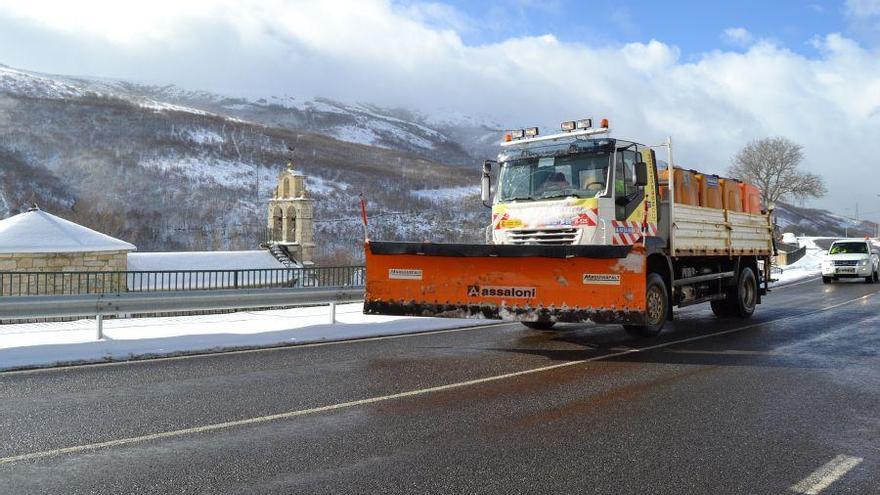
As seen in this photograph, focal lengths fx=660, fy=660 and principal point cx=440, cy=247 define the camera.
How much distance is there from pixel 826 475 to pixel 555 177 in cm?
642

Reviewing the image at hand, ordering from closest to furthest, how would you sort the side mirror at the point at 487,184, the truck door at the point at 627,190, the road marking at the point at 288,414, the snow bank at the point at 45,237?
the road marking at the point at 288,414, the truck door at the point at 627,190, the side mirror at the point at 487,184, the snow bank at the point at 45,237

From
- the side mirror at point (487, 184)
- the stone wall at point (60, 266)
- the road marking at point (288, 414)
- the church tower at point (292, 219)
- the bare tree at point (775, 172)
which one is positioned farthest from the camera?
the bare tree at point (775, 172)

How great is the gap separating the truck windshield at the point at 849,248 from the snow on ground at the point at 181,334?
70.9ft

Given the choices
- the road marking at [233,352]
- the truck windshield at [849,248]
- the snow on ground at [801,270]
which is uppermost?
the truck windshield at [849,248]

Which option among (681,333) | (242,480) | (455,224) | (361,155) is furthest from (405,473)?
(361,155)

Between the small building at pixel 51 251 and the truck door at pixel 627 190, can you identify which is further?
the small building at pixel 51 251

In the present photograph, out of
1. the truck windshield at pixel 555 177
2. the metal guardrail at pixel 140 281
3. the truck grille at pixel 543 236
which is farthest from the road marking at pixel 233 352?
the truck windshield at pixel 555 177

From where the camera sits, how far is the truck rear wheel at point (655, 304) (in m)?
9.83

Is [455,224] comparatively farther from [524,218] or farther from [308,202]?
[524,218]

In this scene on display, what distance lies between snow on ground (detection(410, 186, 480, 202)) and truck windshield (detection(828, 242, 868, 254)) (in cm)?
8532

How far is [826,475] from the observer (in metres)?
4.27

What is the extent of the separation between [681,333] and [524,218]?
3780 mm

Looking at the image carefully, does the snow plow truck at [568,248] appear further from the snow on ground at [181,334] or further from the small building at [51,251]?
the small building at [51,251]

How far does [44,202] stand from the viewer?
85.4m
